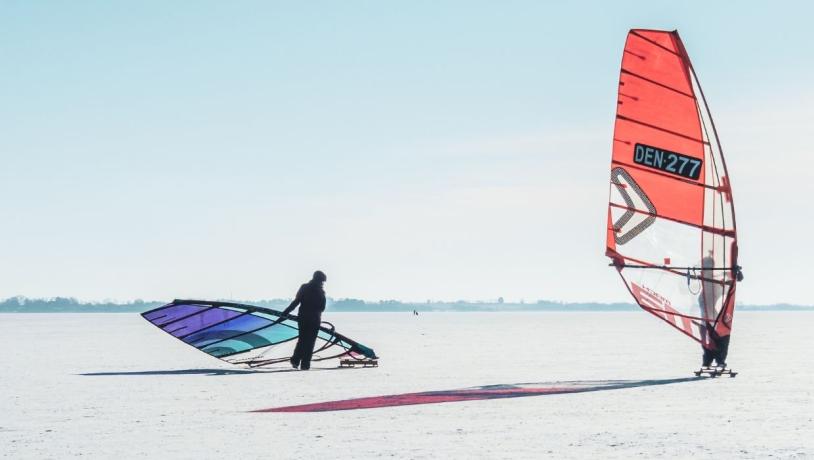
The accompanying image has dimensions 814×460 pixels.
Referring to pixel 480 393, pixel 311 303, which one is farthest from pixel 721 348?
pixel 311 303

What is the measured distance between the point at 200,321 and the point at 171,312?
22.7 inches

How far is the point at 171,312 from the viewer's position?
17.6 metres

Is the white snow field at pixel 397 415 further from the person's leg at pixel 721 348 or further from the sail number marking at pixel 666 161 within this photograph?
the sail number marking at pixel 666 161

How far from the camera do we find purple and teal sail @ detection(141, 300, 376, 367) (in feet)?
56.4

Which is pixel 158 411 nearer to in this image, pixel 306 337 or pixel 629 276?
pixel 306 337

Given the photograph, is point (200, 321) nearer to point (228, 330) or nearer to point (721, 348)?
point (228, 330)

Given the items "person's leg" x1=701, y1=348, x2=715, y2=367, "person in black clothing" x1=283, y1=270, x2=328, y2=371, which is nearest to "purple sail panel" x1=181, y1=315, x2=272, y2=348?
"person in black clothing" x1=283, y1=270, x2=328, y2=371

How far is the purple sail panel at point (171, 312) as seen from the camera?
57.0ft

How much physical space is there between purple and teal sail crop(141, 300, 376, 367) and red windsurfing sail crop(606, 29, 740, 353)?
15.2 feet

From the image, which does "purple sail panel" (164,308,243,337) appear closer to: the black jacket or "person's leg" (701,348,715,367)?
the black jacket

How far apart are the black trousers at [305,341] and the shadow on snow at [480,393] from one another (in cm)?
350

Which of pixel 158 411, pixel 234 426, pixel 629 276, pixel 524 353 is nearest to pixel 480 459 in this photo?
pixel 234 426

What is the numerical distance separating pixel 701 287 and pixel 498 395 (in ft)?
15.8

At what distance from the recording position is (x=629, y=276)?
1659 cm
